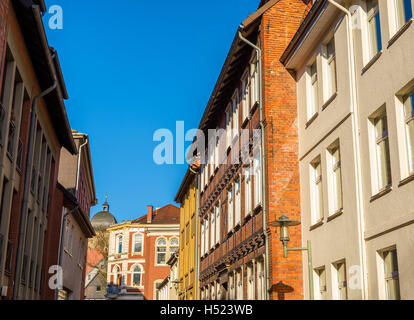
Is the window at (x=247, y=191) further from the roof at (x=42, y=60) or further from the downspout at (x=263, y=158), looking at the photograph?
the roof at (x=42, y=60)

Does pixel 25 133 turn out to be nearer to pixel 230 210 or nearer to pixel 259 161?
pixel 259 161

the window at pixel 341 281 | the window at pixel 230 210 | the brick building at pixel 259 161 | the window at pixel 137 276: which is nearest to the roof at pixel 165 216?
the window at pixel 137 276

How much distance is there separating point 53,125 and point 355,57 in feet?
45.8

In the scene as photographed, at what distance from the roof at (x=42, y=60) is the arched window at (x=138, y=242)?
4987cm

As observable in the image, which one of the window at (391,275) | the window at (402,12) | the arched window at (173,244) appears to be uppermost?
the arched window at (173,244)

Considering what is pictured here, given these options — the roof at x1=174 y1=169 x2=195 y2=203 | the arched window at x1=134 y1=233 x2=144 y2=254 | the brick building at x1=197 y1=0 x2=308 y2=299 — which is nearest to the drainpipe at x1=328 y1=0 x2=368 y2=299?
the brick building at x1=197 y1=0 x2=308 y2=299

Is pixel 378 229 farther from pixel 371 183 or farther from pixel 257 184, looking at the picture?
pixel 257 184

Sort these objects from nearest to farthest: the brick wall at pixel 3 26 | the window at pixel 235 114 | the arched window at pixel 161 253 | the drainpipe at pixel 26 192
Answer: the brick wall at pixel 3 26 < the drainpipe at pixel 26 192 < the window at pixel 235 114 < the arched window at pixel 161 253

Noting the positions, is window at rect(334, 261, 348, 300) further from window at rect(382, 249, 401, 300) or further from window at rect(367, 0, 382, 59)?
window at rect(367, 0, 382, 59)

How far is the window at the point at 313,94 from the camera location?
17328 mm

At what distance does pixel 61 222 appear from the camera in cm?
2981

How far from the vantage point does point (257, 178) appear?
19.7 meters
